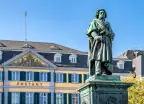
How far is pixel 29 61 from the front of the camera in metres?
54.9

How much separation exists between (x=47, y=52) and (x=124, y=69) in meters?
10.1

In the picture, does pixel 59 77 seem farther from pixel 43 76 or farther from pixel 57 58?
pixel 57 58

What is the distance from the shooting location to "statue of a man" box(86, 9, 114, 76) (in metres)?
12.5

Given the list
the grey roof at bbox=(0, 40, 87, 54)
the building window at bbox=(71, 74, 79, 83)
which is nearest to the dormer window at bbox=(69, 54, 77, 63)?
the grey roof at bbox=(0, 40, 87, 54)

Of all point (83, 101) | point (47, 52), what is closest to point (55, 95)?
point (47, 52)

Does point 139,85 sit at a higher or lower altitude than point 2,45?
lower

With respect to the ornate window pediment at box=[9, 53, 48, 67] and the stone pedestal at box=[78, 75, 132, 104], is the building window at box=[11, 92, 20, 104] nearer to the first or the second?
the ornate window pediment at box=[9, 53, 48, 67]

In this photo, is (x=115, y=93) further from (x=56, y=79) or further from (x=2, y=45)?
(x=2, y=45)

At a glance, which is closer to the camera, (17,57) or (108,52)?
(108,52)

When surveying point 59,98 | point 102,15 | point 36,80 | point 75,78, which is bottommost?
point 59,98

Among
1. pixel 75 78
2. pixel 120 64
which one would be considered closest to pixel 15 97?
pixel 75 78

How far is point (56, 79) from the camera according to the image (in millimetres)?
55656

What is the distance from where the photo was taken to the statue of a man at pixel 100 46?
12469 mm

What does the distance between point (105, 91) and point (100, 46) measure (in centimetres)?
125
